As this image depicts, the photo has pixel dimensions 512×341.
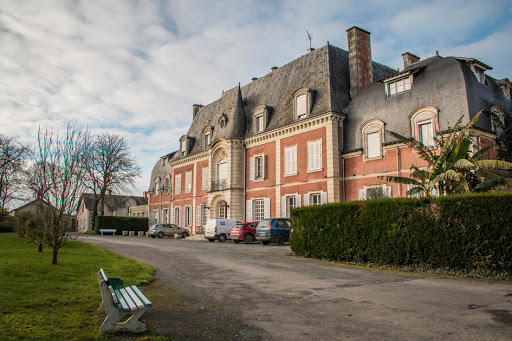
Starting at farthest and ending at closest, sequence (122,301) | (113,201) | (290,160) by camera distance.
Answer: (113,201), (290,160), (122,301)

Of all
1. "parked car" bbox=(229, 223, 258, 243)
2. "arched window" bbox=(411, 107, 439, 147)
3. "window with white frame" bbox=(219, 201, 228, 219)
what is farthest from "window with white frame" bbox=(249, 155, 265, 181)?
"arched window" bbox=(411, 107, 439, 147)

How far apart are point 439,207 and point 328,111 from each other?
47.4 ft

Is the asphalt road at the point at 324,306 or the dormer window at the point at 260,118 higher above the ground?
the dormer window at the point at 260,118

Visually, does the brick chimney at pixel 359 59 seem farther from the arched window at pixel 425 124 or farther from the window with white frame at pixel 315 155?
the arched window at pixel 425 124

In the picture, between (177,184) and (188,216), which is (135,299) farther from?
(177,184)

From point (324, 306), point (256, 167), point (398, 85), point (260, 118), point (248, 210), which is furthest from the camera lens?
point (260, 118)

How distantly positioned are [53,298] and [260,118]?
2631cm

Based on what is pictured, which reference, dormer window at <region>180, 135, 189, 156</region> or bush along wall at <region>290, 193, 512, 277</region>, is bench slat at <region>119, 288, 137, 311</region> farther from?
dormer window at <region>180, 135, 189, 156</region>

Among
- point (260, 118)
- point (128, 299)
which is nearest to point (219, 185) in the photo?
point (260, 118)

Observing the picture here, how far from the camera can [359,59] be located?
27734mm

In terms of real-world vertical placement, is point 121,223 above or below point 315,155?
below

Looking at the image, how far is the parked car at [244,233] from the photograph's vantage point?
25.5 m

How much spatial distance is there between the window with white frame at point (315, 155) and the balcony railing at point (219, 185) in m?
9.24

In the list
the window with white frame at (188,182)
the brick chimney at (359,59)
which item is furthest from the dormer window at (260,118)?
the window with white frame at (188,182)
